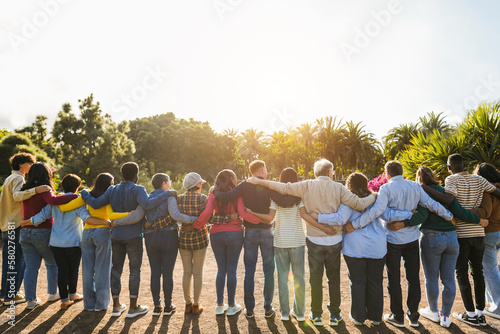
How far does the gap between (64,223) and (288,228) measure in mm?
3258

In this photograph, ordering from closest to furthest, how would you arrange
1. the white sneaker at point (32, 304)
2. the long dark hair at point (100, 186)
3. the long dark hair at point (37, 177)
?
the long dark hair at point (100, 186) → the white sneaker at point (32, 304) → the long dark hair at point (37, 177)

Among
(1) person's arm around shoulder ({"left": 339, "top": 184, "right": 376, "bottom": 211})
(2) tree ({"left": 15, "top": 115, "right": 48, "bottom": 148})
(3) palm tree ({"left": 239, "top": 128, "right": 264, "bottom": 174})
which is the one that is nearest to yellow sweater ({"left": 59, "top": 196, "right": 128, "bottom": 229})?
(1) person's arm around shoulder ({"left": 339, "top": 184, "right": 376, "bottom": 211})

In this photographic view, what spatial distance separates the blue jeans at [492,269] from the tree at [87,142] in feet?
69.6

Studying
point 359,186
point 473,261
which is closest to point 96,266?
point 359,186

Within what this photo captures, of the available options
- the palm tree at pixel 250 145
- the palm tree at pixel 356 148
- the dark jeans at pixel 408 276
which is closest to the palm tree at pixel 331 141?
the palm tree at pixel 356 148

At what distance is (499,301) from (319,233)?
9.01ft

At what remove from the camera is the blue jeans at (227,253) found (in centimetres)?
427

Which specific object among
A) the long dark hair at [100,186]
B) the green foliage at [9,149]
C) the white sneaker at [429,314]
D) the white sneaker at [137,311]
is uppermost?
the green foliage at [9,149]

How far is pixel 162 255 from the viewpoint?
4.37 meters

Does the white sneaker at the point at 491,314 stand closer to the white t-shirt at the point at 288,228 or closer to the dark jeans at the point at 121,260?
the white t-shirt at the point at 288,228

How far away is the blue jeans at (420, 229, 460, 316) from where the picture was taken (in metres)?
4.06

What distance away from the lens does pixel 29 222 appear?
466 centimetres

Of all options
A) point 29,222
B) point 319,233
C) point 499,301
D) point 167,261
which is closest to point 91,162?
point 29,222

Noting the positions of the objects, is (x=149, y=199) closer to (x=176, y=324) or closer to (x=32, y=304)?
(x=176, y=324)
